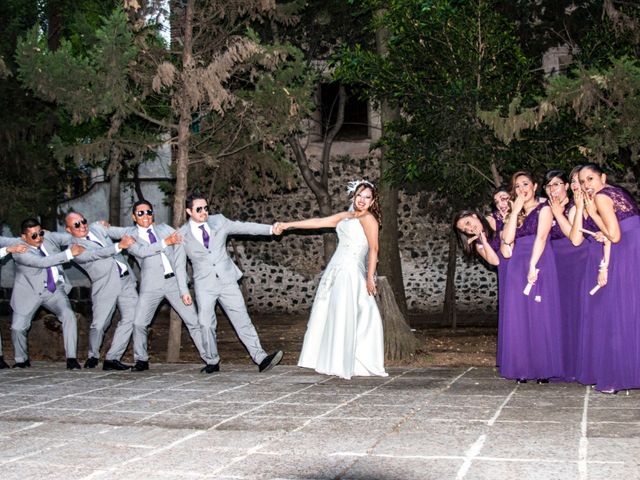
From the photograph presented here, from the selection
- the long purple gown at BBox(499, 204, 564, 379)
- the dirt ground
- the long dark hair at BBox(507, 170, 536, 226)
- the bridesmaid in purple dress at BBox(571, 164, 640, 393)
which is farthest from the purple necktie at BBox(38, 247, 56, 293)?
the bridesmaid in purple dress at BBox(571, 164, 640, 393)

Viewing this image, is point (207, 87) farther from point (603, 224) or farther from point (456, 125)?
point (603, 224)

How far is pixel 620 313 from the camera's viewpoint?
6590 mm

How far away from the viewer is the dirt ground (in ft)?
35.6

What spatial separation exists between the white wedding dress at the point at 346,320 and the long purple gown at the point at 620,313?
2.18m

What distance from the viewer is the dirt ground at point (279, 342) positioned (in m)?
10.9

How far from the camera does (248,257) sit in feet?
61.4

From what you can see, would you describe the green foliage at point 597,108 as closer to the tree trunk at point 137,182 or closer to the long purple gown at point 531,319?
the long purple gown at point 531,319

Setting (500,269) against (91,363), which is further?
(91,363)

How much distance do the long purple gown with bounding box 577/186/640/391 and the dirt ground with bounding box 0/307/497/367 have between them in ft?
10.9

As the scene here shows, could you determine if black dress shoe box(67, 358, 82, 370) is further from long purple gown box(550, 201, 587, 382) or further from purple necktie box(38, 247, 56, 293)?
long purple gown box(550, 201, 587, 382)

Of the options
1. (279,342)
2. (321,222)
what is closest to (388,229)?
(279,342)

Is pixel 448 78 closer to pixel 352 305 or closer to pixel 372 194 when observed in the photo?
pixel 372 194

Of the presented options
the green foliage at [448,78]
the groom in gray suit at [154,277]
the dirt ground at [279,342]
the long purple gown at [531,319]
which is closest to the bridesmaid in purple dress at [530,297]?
the long purple gown at [531,319]

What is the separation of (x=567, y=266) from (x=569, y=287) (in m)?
0.19
